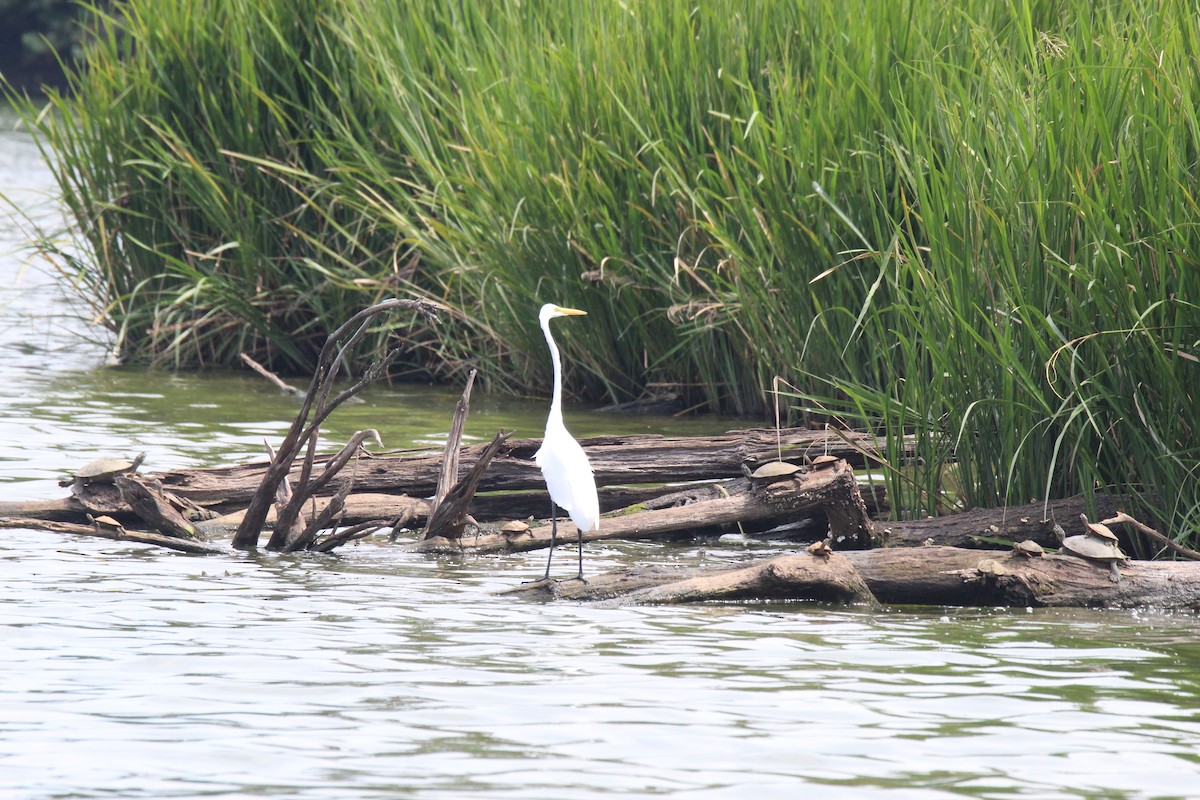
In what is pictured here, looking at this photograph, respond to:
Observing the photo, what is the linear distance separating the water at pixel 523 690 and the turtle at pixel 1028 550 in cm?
18

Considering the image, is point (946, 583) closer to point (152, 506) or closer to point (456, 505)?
point (456, 505)

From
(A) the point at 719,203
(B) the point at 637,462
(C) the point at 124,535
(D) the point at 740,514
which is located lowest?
(C) the point at 124,535

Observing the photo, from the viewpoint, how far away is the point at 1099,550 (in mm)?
5031

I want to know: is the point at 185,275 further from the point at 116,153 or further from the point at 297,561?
the point at 297,561

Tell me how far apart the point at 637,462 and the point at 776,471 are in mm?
855

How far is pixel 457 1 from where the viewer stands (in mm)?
10320

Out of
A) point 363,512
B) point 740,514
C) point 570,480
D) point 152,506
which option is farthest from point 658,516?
point 152,506

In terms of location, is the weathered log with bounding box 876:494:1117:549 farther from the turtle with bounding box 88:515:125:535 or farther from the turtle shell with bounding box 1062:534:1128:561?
the turtle with bounding box 88:515:125:535

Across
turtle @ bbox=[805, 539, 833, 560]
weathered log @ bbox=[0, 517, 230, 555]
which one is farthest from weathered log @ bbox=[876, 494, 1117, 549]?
weathered log @ bbox=[0, 517, 230, 555]

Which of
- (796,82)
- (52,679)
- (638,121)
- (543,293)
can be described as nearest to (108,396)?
(543,293)

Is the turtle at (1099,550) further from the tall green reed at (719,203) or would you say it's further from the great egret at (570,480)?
the great egret at (570,480)

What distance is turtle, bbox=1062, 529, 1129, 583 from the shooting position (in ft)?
16.5

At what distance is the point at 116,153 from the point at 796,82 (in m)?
5.30

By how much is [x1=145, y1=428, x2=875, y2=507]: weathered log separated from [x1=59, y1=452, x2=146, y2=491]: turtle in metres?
0.29
